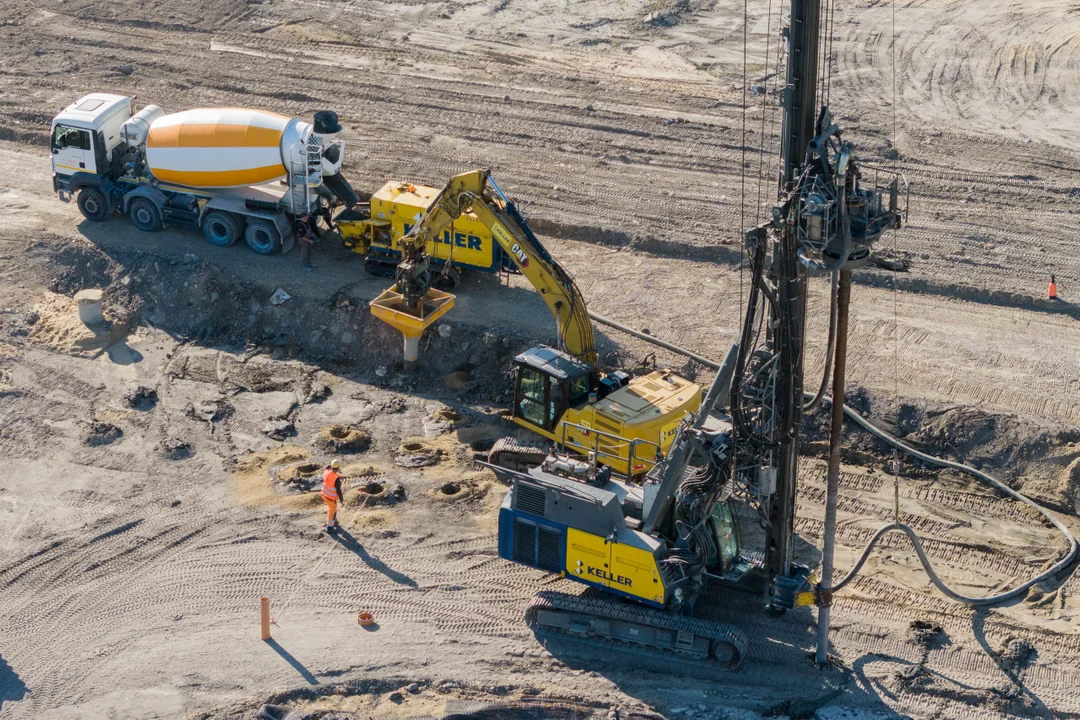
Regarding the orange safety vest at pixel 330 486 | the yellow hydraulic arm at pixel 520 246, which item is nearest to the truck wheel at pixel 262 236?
the yellow hydraulic arm at pixel 520 246

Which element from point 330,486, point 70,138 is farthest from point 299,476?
point 70,138

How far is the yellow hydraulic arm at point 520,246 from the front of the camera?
24.5 m

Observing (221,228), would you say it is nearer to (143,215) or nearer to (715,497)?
(143,215)

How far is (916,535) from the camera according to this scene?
22594mm

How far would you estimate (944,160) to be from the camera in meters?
33.8

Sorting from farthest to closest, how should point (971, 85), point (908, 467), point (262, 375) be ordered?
point (971, 85), point (262, 375), point (908, 467)

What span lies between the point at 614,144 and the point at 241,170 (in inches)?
395

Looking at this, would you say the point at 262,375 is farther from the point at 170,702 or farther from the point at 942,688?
the point at 942,688

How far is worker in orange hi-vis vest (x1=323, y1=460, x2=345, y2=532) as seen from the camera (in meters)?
22.3

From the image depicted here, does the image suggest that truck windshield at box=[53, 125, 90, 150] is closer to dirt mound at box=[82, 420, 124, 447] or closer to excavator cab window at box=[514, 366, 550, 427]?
dirt mound at box=[82, 420, 124, 447]

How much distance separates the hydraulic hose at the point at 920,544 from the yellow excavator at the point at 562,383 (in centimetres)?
349

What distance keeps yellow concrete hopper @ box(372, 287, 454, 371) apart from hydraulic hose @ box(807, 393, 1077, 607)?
24.8 feet

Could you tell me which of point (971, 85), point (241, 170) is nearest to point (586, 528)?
point (241, 170)

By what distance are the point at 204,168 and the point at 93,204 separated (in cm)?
338
